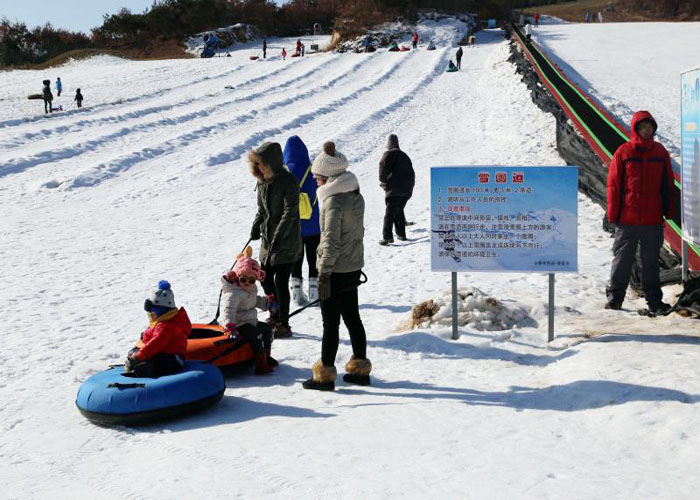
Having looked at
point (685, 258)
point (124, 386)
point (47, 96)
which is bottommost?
point (124, 386)

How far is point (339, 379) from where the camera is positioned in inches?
258

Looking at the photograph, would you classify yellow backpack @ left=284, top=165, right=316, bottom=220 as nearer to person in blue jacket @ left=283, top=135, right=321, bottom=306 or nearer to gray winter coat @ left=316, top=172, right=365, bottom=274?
person in blue jacket @ left=283, top=135, right=321, bottom=306

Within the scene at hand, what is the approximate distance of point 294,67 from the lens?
44.8 meters

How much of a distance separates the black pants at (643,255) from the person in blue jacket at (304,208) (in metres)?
3.09

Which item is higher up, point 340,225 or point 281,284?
point 340,225

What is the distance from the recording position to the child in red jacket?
19.7 feet

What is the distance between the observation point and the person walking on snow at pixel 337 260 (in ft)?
19.6

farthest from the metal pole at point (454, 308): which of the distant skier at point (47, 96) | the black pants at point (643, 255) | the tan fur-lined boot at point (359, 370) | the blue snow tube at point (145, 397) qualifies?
the distant skier at point (47, 96)

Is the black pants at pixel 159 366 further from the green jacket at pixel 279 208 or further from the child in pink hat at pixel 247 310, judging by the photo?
the green jacket at pixel 279 208

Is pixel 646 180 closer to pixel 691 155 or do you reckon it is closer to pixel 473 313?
pixel 691 155

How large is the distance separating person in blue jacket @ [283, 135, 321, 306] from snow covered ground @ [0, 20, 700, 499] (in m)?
0.59

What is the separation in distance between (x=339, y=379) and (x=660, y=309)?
10.5 feet

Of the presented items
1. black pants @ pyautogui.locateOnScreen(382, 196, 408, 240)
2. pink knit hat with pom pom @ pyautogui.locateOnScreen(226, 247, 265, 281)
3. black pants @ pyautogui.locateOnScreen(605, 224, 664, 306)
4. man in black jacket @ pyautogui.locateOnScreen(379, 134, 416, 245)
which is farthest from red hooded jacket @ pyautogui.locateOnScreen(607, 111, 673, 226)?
black pants @ pyautogui.locateOnScreen(382, 196, 408, 240)

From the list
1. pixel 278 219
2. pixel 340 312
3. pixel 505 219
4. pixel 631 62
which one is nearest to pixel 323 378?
pixel 340 312
